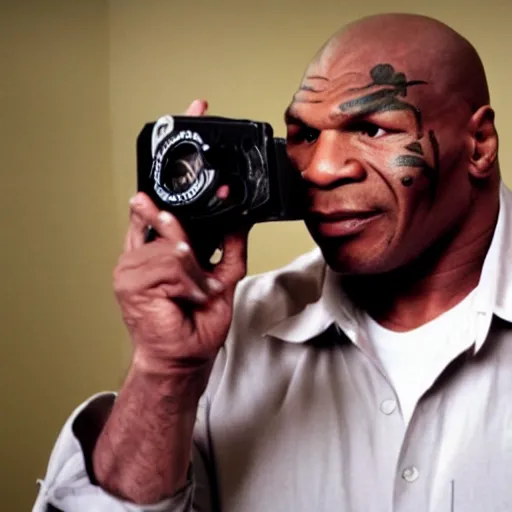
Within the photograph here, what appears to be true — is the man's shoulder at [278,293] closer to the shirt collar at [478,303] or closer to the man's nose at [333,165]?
the shirt collar at [478,303]

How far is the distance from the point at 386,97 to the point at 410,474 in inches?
13.6

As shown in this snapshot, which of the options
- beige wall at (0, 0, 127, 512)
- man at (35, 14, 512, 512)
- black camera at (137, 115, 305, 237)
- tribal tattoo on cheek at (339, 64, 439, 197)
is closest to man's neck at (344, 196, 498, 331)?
man at (35, 14, 512, 512)

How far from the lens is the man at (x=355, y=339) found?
700 millimetres

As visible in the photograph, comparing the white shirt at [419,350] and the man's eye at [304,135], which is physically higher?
the man's eye at [304,135]

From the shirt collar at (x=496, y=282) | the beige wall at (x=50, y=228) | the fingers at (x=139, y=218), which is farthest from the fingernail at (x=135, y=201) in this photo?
the beige wall at (x=50, y=228)

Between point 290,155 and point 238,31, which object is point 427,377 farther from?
point 238,31

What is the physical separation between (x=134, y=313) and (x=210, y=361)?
0.09 m

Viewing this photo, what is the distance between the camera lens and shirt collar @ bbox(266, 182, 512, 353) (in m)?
0.77

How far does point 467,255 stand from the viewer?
Result: 2.66 feet

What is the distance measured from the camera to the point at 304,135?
0.78 m

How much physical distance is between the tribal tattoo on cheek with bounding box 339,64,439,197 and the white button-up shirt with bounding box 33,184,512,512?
0.13 metres

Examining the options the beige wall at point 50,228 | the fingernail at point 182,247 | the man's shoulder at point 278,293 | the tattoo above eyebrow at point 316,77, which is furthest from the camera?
the beige wall at point 50,228

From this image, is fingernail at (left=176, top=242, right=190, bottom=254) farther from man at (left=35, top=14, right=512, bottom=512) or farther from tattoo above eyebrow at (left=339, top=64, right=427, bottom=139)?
tattoo above eyebrow at (left=339, top=64, right=427, bottom=139)

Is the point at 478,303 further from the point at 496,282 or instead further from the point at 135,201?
the point at 135,201
